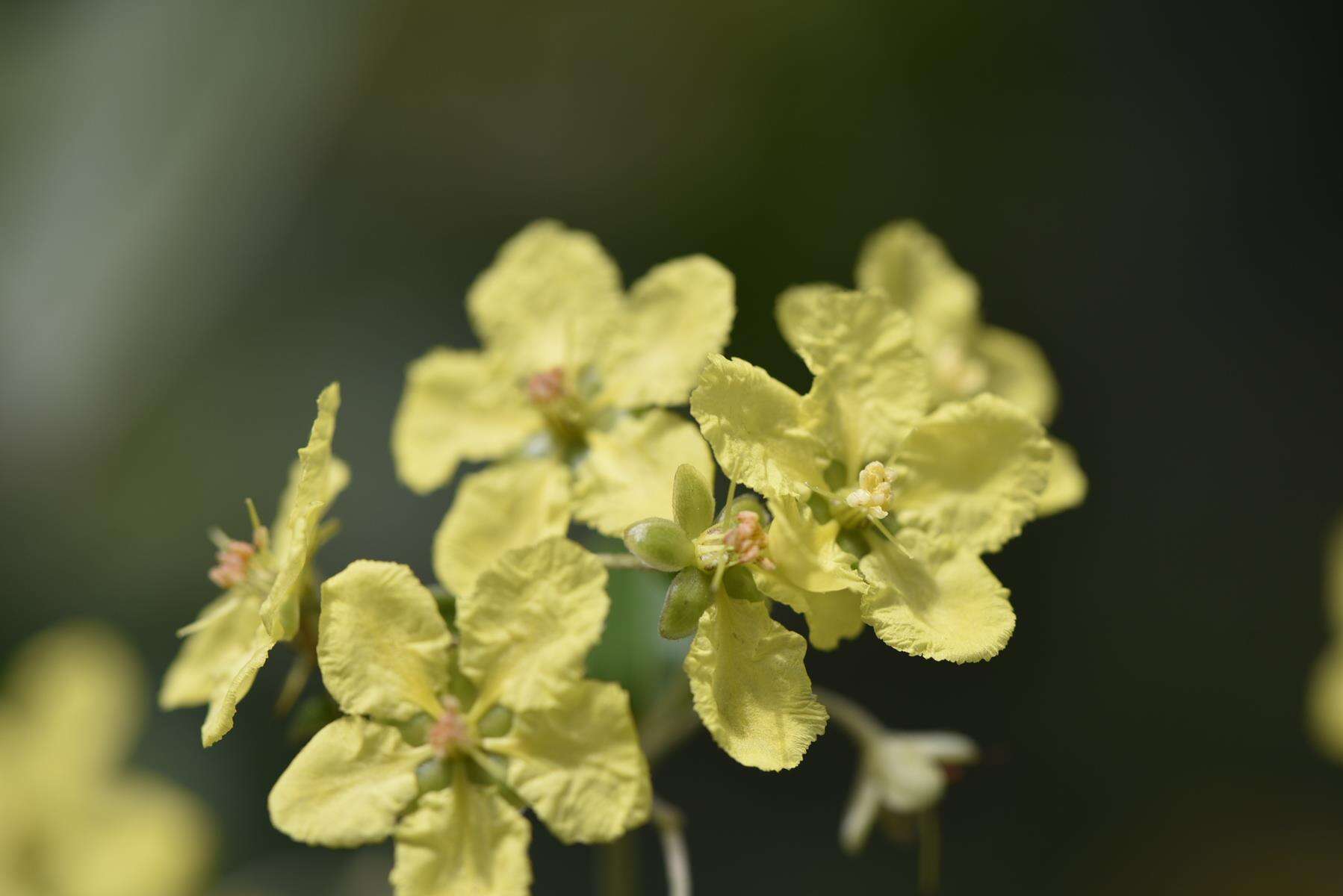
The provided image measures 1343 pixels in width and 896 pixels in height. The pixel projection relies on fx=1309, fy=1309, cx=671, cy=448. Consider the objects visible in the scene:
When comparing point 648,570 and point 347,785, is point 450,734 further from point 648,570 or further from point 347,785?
point 648,570

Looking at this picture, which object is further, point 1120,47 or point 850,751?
point 1120,47

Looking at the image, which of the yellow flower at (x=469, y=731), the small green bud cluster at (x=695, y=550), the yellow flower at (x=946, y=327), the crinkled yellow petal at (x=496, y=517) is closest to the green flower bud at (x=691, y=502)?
the small green bud cluster at (x=695, y=550)

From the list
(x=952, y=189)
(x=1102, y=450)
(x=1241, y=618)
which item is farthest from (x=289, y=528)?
(x=1241, y=618)

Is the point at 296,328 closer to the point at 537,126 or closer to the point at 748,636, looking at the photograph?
the point at 537,126

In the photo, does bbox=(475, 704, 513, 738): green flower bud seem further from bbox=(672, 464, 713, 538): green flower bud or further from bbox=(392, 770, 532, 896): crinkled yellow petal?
bbox=(672, 464, 713, 538): green flower bud

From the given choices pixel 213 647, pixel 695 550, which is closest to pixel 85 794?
pixel 213 647

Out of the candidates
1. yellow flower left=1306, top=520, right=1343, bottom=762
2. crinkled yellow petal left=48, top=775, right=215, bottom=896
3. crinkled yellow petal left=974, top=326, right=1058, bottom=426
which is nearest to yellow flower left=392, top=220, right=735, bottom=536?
crinkled yellow petal left=974, top=326, right=1058, bottom=426
